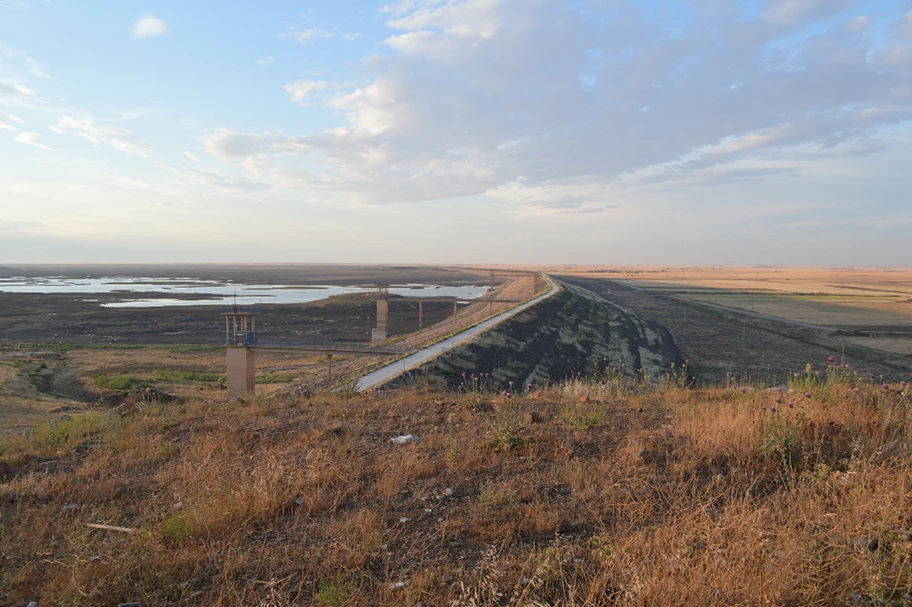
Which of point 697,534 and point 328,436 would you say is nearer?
point 697,534

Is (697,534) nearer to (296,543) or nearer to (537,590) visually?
(537,590)

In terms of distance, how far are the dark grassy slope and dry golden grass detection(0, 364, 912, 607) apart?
1134 cm

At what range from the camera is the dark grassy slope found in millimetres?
23306

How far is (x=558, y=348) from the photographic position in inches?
1252

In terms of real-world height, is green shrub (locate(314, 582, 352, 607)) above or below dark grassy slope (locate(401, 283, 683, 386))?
above

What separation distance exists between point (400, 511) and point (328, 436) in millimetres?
2865

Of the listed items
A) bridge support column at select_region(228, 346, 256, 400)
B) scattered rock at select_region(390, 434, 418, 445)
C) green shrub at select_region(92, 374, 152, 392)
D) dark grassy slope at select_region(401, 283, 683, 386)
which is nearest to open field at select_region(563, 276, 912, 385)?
dark grassy slope at select_region(401, 283, 683, 386)

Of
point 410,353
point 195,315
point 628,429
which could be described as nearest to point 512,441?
point 628,429

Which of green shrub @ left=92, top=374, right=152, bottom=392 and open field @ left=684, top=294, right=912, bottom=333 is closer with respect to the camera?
green shrub @ left=92, top=374, right=152, bottom=392

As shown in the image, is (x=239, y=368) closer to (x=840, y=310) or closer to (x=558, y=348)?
(x=558, y=348)

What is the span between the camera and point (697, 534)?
145 inches

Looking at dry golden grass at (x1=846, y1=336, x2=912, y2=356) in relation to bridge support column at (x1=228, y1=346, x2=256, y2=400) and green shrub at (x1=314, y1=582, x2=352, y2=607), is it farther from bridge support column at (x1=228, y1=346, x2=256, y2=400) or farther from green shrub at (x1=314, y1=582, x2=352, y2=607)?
green shrub at (x1=314, y1=582, x2=352, y2=607)

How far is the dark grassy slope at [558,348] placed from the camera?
23306mm

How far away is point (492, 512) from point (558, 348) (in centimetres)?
2801
